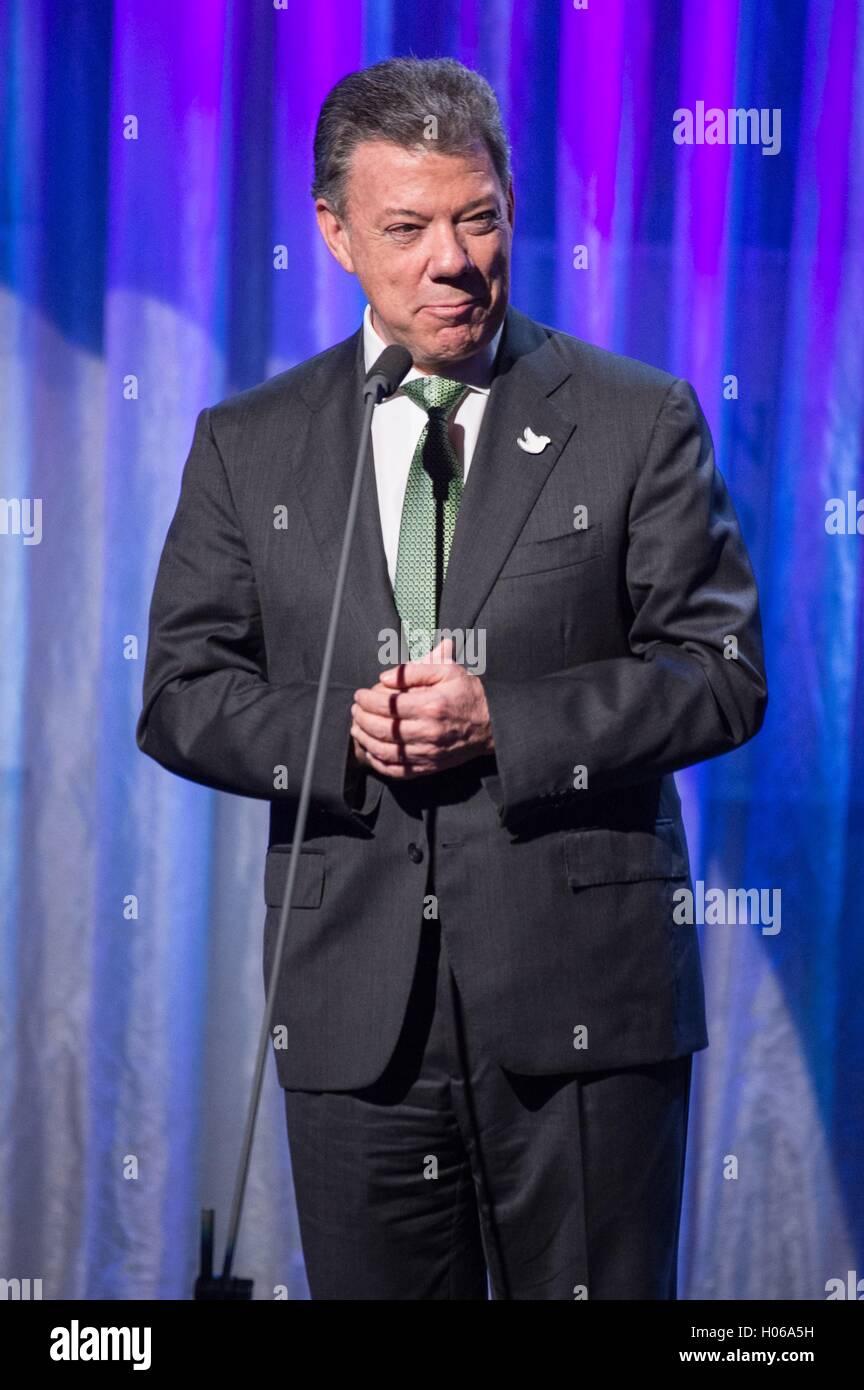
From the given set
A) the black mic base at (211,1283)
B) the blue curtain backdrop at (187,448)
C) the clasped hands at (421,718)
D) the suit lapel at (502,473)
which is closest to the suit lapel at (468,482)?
the suit lapel at (502,473)

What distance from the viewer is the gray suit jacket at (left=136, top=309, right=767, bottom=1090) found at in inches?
65.2

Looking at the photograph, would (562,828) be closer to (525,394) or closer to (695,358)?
(525,394)

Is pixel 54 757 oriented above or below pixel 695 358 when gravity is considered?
below

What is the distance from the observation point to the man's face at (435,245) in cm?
172

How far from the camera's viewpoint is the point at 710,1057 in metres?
2.71

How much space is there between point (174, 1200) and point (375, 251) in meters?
1.71

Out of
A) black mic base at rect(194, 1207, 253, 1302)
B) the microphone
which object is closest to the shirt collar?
the microphone

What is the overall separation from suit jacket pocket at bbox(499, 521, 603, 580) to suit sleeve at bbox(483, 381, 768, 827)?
0.05m

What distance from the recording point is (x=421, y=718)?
1.57m

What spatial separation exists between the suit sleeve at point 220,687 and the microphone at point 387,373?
13.1 inches

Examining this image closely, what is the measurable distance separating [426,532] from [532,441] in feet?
0.50

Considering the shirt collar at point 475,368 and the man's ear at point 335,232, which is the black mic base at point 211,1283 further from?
the man's ear at point 335,232
